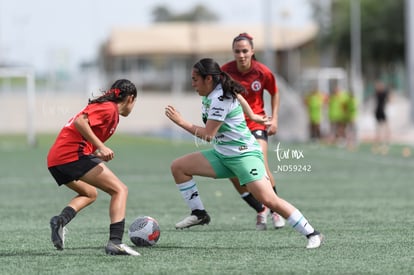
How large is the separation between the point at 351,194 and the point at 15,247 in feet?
24.5

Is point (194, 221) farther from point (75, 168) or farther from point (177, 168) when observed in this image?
point (75, 168)

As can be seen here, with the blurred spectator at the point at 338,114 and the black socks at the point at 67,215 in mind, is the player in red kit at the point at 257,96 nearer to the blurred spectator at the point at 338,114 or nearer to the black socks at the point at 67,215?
the black socks at the point at 67,215

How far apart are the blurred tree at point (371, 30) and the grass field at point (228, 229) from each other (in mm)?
46812

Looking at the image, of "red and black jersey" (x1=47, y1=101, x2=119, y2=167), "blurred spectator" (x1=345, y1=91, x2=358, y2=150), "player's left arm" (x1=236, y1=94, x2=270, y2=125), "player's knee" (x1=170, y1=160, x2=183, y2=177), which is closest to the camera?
"red and black jersey" (x1=47, y1=101, x2=119, y2=167)

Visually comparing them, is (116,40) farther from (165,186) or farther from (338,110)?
(165,186)

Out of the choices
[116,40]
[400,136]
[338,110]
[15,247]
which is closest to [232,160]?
[15,247]

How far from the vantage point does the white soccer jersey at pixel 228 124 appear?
9305 millimetres

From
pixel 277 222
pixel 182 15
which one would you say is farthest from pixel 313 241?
pixel 182 15

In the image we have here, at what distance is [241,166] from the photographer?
954cm

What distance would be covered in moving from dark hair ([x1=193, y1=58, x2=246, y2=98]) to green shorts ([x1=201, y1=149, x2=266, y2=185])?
0.62 metres

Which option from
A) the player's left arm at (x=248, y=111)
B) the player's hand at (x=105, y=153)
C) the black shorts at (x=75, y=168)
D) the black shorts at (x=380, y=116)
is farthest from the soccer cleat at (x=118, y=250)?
the black shorts at (x=380, y=116)

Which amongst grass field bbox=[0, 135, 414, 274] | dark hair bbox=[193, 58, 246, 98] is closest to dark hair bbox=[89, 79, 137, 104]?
dark hair bbox=[193, 58, 246, 98]

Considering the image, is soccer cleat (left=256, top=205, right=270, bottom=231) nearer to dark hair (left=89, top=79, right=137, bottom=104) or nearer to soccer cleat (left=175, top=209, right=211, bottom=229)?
soccer cleat (left=175, top=209, right=211, bottom=229)

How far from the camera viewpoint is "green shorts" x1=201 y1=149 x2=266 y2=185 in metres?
9.45
